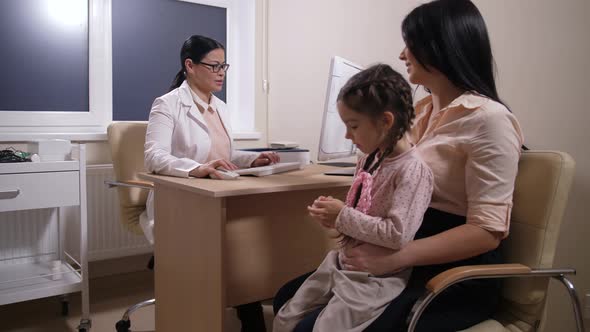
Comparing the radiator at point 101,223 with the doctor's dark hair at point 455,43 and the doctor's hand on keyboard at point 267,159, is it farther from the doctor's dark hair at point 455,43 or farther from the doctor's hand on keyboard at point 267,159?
the doctor's dark hair at point 455,43

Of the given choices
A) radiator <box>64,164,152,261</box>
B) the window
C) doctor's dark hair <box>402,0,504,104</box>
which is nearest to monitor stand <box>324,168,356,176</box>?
doctor's dark hair <box>402,0,504,104</box>

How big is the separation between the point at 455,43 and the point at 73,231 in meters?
2.32

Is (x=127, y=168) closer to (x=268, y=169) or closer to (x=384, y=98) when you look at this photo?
(x=268, y=169)

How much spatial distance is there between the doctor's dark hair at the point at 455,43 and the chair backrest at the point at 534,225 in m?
0.20

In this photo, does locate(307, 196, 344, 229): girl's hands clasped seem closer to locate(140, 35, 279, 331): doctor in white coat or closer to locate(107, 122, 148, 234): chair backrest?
locate(140, 35, 279, 331): doctor in white coat

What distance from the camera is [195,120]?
2.15 metres

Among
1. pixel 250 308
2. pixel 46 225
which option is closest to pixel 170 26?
pixel 46 225

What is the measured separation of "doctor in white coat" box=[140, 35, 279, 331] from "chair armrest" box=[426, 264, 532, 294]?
3.65ft

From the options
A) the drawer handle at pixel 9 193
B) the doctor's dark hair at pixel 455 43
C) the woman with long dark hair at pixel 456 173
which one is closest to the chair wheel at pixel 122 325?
the drawer handle at pixel 9 193

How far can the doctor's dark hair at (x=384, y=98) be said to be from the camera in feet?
3.56

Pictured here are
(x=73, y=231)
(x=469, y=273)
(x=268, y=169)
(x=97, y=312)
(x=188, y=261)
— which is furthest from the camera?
(x=73, y=231)

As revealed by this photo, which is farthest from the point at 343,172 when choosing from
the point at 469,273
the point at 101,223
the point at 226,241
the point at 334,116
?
the point at 101,223

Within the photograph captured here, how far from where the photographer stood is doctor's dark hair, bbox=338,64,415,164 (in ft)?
3.56

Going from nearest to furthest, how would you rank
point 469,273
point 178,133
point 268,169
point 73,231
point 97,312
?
point 469,273 → point 268,169 → point 178,133 → point 97,312 → point 73,231
